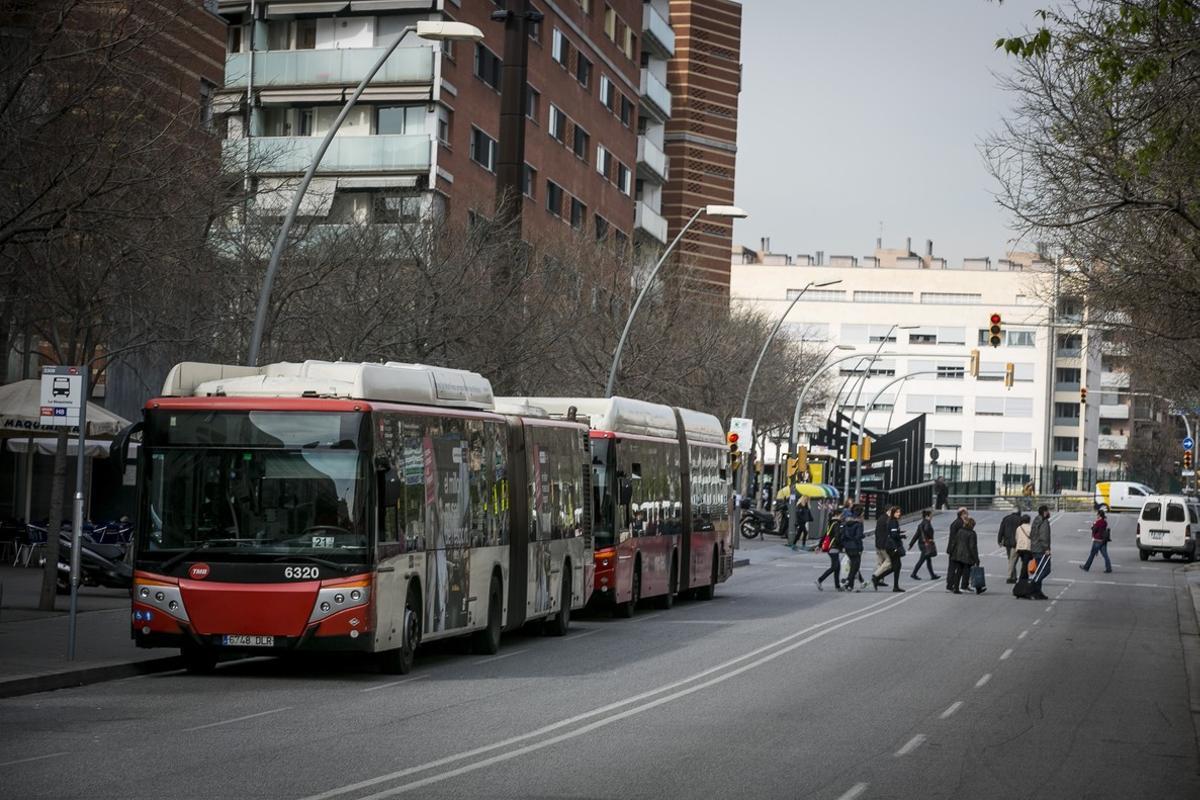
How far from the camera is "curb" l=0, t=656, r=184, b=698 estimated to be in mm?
16547

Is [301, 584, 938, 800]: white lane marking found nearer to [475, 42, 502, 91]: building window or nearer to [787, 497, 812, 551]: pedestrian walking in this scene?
[475, 42, 502, 91]: building window

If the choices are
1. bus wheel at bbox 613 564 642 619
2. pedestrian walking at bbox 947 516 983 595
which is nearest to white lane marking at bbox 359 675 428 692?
bus wheel at bbox 613 564 642 619

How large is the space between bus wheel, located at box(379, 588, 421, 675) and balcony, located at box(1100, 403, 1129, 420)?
14860cm

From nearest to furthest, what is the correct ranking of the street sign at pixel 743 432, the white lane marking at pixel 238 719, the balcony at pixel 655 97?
the white lane marking at pixel 238 719 → the street sign at pixel 743 432 → the balcony at pixel 655 97

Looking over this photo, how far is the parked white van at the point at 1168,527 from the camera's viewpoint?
2461 inches

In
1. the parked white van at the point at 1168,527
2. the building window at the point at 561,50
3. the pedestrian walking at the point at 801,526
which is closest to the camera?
the parked white van at the point at 1168,527

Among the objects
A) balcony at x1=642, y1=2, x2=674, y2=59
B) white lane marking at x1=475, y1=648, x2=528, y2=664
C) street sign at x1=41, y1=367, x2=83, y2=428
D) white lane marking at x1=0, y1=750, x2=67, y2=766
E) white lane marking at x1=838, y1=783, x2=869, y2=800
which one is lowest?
white lane marking at x1=475, y1=648, x2=528, y2=664

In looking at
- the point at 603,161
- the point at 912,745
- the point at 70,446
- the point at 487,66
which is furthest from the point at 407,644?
the point at 603,161

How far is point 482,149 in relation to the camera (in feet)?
196

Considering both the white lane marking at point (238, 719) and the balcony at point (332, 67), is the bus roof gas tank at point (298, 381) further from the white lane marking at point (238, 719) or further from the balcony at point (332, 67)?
the balcony at point (332, 67)

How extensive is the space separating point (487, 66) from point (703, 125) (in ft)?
103

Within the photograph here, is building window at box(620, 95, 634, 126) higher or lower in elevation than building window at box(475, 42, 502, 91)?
higher

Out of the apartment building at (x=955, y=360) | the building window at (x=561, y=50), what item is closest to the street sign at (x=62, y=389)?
the building window at (x=561, y=50)

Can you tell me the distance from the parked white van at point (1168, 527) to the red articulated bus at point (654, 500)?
2826 cm
